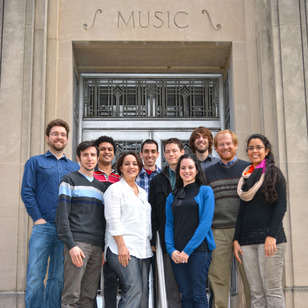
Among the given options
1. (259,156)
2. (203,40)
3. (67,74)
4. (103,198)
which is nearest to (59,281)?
(103,198)

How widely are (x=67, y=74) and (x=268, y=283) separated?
4608 mm

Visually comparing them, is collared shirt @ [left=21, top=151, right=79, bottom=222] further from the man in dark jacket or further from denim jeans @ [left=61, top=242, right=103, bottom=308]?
the man in dark jacket

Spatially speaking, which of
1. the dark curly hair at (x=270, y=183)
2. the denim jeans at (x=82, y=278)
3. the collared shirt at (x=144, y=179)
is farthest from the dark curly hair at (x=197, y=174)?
the denim jeans at (x=82, y=278)

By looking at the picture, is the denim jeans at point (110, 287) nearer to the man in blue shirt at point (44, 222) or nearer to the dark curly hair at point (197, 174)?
the man in blue shirt at point (44, 222)

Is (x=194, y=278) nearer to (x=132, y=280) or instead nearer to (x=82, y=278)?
(x=132, y=280)

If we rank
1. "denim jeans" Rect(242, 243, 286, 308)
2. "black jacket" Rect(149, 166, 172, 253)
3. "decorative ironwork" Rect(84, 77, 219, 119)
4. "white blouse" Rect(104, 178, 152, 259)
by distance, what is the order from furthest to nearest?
"decorative ironwork" Rect(84, 77, 219, 119) → "black jacket" Rect(149, 166, 172, 253) → "white blouse" Rect(104, 178, 152, 259) → "denim jeans" Rect(242, 243, 286, 308)

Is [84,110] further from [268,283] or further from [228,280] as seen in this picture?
[268,283]

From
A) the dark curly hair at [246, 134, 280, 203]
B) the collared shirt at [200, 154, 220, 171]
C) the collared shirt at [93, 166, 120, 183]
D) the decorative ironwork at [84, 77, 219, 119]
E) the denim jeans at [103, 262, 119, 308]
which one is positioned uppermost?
the decorative ironwork at [84, 77, 219, 119]

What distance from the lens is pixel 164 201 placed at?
5.33 meters

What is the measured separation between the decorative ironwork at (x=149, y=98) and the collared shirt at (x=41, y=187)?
11.0 ft

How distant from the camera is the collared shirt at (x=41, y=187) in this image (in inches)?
198

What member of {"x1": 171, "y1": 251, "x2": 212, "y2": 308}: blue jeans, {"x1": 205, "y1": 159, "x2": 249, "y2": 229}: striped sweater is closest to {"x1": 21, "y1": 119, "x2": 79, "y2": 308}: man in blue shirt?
{"x1": 171, "y1": 251, "x2": 212, "y2": 308}: blue jeans

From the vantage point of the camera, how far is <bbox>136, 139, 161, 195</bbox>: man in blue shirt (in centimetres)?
577

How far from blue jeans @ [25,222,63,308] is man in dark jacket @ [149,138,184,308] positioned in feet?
3.44
